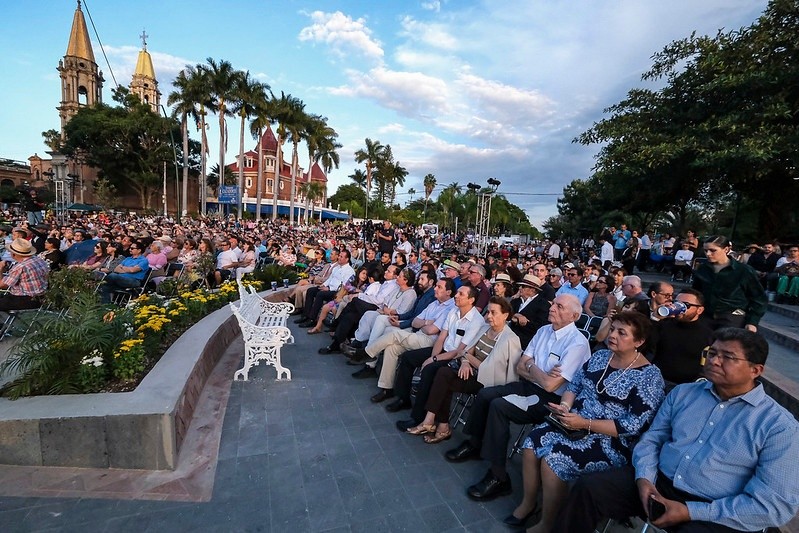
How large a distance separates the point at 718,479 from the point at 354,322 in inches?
179

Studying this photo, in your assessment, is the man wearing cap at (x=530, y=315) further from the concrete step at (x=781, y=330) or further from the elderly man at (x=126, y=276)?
the elderly man at (x=126, y=276)

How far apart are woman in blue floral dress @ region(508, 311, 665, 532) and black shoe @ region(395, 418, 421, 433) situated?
4.16 ft

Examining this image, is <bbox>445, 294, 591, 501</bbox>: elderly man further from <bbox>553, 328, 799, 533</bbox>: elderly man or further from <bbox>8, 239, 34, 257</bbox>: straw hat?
<bbox>8, 239, 34, 257</bbox>: straw hat

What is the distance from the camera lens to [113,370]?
3379mm

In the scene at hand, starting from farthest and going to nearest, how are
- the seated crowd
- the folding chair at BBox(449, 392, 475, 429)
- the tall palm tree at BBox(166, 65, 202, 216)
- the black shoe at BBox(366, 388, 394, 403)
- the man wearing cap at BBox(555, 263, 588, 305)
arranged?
the tall palm tree at BBox(166, 65, 202, 216) → the man wearing cap at BBox(555, 263, 588, 305) → the black shoe at BBox(366, 388, 394, 403) → the folding chair at BBox(449, 392, 475, 429) → the seated crowd

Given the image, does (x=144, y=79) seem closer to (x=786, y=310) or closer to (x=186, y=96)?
(x=186, y=96)

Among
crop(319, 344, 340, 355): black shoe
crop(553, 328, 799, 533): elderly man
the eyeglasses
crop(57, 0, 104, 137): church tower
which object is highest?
crop(57, 0, 104, 137): church tower

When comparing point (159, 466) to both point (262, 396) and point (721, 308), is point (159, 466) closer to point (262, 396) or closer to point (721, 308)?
point (262, 396)

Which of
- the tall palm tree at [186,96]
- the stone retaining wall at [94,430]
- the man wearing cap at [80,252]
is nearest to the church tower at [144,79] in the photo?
the tall palm tree at [186,96]

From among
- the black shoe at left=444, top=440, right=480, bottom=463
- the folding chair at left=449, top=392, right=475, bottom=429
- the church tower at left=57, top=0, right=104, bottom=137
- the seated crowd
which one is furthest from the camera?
the church tower at left=57, top=0, right=104, bottom=137

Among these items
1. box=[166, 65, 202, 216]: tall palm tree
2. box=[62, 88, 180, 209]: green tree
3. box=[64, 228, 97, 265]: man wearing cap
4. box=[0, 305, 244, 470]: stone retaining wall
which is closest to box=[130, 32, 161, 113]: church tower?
box=[62, 88, 180, 209]: green tree

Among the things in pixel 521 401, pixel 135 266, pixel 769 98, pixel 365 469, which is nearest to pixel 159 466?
pixel 365 469

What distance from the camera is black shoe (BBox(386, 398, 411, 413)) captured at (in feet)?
13.0

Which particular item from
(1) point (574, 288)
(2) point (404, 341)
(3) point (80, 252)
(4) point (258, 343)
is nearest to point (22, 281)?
(3) point (80, 252)
